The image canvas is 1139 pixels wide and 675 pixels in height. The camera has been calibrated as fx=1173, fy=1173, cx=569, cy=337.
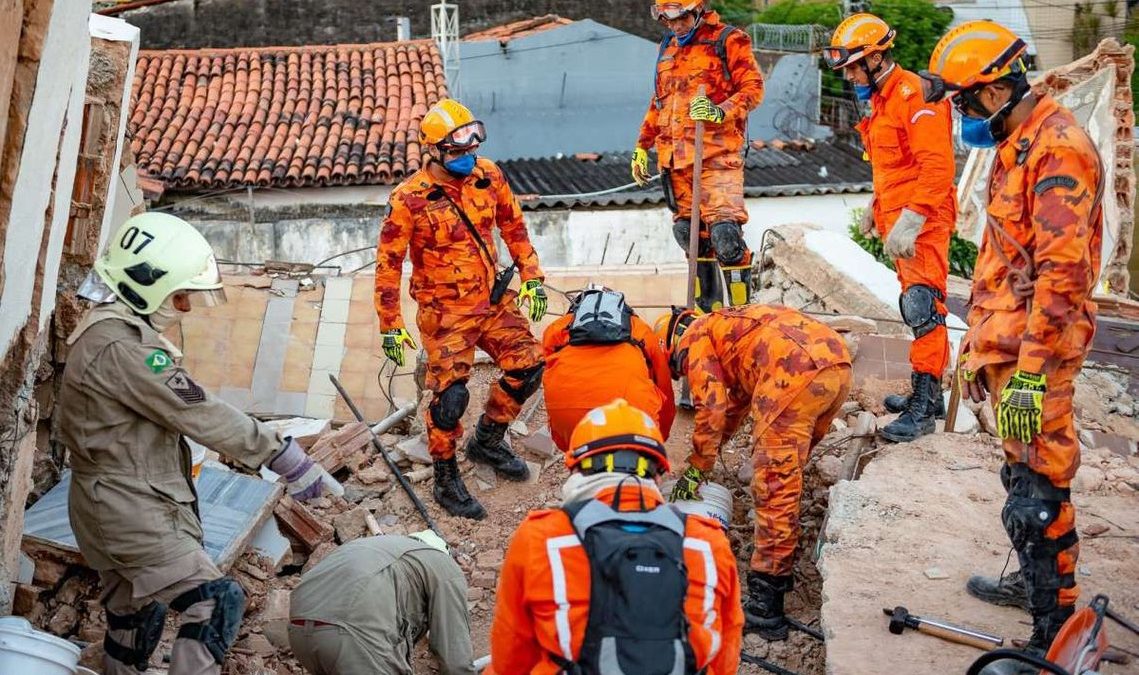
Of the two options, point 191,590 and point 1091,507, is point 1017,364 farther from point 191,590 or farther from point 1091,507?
point 191,590

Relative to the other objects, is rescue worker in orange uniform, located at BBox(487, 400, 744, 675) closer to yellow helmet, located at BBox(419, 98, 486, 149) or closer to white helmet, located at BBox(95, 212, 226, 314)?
white helmet, located at BBox(95, 212, 226, 314)

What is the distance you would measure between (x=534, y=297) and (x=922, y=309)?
2144mm

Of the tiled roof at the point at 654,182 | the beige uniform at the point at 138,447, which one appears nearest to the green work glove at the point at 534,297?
the beige uniform at the point at 138,447

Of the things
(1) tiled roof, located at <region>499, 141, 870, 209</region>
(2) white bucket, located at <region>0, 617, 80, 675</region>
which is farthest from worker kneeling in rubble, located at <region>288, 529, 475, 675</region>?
(1) tiled roof, located at <region>499, 141, 870, 209</region>

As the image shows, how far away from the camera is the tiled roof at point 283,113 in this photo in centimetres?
1623

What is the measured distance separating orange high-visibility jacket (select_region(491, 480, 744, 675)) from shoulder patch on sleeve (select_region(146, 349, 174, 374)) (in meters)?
1.49

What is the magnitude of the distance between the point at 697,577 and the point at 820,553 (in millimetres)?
2413

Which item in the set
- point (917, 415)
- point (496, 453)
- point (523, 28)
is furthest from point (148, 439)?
point (523, 28)

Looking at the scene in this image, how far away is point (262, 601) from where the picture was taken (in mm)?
5723

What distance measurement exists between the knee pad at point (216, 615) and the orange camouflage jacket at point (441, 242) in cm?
250

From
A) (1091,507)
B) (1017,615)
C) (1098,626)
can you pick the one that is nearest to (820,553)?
(1017,615)

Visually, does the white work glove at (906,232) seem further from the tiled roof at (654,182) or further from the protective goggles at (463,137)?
the tiled roof at (654,182)

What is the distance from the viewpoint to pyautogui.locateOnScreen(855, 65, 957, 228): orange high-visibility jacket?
628cm

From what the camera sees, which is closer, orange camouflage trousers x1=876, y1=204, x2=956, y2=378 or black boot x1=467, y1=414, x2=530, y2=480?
orange camouflage trousers x1=876, y1=204, x2=956, y2=378
